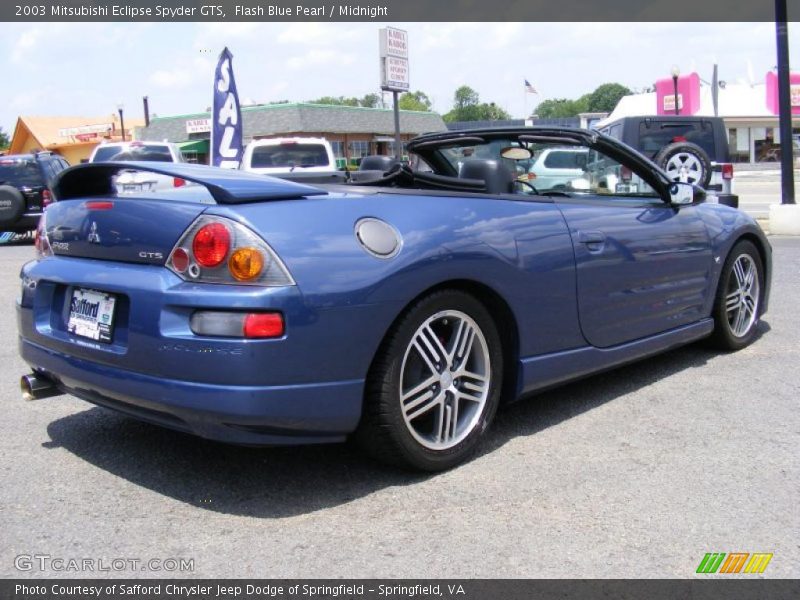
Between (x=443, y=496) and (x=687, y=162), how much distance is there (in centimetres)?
998

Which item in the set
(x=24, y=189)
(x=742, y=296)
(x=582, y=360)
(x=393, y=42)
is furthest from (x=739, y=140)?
(x=582, y=360)

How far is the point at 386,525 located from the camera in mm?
2879

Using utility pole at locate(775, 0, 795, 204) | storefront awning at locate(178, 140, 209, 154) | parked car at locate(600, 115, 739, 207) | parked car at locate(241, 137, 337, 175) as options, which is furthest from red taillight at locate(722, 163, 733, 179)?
storefront awning at locate(178, 140, 209, 154)

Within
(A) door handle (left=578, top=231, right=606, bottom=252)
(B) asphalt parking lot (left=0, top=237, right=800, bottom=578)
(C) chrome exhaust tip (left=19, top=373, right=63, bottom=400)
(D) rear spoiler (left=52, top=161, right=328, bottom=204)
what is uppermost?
(D) rear spoiler (left=52, top=161, right=328, bottom=204)

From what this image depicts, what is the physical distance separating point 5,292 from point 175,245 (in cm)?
633

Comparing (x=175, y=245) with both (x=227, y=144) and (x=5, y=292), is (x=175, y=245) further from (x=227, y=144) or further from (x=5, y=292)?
(x=227, y=144)

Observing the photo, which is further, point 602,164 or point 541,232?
point 602,164

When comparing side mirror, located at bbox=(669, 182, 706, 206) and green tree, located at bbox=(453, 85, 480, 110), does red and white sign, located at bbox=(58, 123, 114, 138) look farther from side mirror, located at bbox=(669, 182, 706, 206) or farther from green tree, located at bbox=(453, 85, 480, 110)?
green tree, located at bbox=(453, 85, 480, 110)

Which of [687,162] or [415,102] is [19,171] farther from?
A: [415,102]

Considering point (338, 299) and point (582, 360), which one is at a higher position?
point (338, 299)

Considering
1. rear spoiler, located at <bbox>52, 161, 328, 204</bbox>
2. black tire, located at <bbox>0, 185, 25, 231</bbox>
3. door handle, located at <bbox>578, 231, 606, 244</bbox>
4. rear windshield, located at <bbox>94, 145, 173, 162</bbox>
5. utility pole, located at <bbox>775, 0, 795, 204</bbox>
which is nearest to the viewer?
rear spoiler, located at <bbox>52, 161, 328, 204</bbox>

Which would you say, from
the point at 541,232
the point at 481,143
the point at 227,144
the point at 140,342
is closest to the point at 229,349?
the point at 140,342

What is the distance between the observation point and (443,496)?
10.3ft

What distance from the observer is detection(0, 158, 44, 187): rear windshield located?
14.4m
